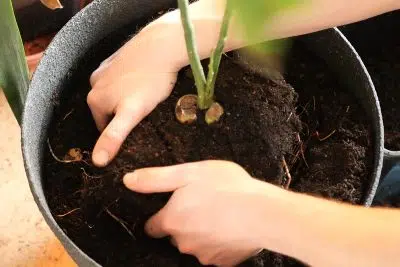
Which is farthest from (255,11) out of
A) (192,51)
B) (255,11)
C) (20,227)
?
(20,227)

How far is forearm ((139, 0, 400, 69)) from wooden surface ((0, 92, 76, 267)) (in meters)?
0.46

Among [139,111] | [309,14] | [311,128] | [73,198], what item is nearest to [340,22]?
[309,14]

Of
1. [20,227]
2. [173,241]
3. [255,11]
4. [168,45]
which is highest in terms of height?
[255,11]

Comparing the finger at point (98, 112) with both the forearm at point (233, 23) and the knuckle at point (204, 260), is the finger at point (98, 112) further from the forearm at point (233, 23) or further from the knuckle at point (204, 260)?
the knuckle at point (204, 260)

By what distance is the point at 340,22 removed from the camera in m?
0.67

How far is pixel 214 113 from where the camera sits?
2.15 feet

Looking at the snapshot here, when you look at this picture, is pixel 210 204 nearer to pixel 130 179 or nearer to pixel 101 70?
pixel 130 179

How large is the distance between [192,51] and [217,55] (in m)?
0.03

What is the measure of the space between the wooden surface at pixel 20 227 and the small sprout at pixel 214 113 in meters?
0.45

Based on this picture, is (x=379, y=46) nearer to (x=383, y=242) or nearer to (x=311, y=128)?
(x=311, y=128)

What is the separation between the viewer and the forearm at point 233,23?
650 millimetres

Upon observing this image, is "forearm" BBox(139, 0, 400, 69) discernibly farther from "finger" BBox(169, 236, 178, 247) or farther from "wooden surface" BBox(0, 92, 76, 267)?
"wooden surface" BBox(0, 92, 76, 267)

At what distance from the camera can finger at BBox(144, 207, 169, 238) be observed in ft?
2.04

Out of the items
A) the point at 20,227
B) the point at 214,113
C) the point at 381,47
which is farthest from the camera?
the point at 381,47
